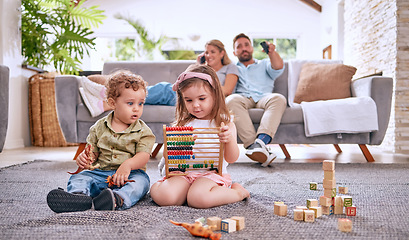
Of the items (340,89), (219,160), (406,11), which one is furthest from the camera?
(406,11)

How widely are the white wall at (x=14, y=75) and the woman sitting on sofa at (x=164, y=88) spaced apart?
1.51 meters

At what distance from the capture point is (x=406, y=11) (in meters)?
3.89

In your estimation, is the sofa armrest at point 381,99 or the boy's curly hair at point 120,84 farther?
the sofa armrest at point 381,99

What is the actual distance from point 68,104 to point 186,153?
1.86 m

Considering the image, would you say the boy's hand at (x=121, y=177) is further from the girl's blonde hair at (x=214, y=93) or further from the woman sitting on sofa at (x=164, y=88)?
the woman sitting on sofa at (x=164, y=88)

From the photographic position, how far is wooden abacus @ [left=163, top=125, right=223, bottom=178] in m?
1.43

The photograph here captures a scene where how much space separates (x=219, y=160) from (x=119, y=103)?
1.55ft

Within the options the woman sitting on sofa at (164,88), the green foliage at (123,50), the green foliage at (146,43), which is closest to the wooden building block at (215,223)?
the woman sitting on sofa at (164,88)

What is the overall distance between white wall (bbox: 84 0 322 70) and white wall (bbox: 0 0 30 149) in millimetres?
4575

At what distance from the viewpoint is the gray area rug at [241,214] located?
1.05 meters

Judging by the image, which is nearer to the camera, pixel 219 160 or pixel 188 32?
pixel 219 160

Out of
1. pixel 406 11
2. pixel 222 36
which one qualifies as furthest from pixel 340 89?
pixel 222 36

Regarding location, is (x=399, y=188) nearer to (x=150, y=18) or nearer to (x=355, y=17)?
(x=355, y=17)

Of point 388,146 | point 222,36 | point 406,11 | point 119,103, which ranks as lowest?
point 388,146
